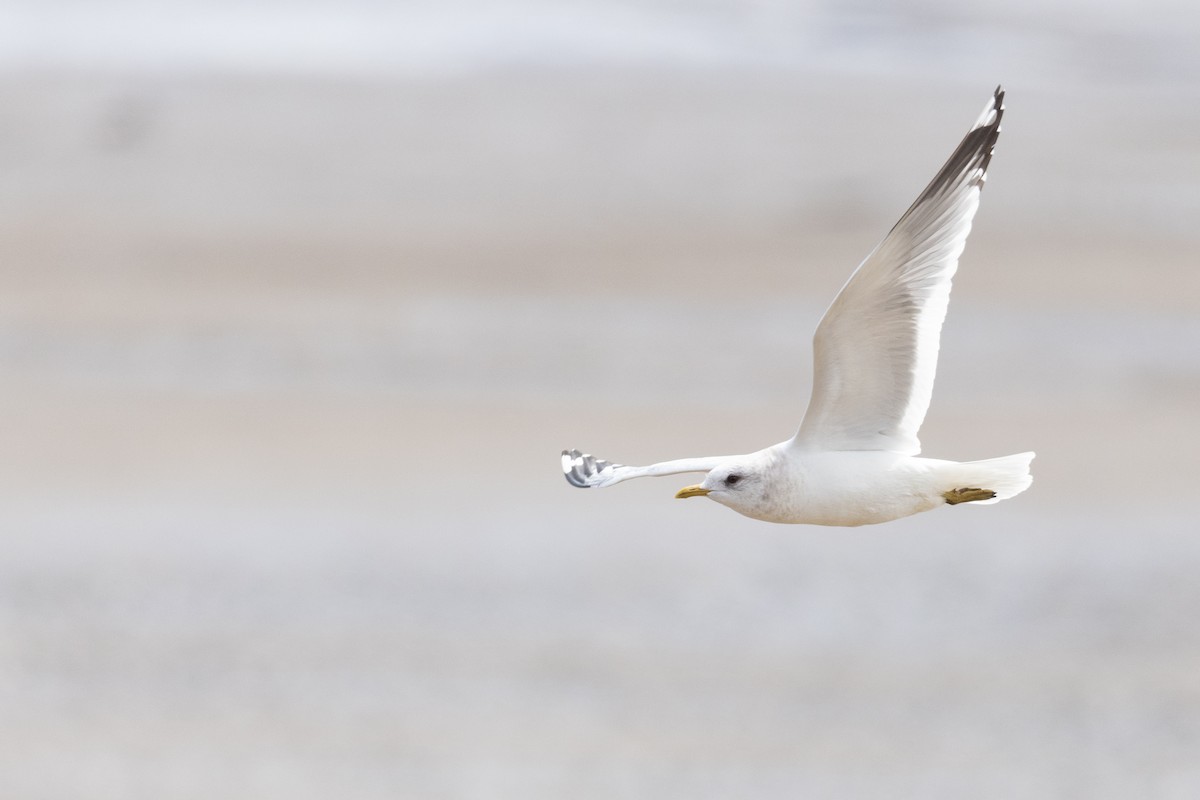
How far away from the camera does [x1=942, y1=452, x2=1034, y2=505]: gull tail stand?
5344mm

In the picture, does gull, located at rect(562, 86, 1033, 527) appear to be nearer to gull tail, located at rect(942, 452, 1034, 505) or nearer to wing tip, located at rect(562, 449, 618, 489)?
gull tail, located at rect(942, 452, 1034, 505)

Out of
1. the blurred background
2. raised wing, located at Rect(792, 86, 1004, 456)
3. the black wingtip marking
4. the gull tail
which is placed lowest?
the gull tail

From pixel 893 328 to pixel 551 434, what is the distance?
39.4 ft

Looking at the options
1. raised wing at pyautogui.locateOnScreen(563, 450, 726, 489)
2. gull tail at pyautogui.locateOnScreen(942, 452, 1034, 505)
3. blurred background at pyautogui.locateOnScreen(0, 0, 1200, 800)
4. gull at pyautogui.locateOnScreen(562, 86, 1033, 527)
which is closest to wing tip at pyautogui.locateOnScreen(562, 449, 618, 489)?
raised wing at pyautogui.locateOnScreen(563, 450, 726, 489)

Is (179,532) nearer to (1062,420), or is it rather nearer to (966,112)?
(1062,420)

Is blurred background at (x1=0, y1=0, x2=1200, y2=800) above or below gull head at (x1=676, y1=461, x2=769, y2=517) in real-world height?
above

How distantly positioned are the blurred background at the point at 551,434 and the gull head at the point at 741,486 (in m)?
5.88

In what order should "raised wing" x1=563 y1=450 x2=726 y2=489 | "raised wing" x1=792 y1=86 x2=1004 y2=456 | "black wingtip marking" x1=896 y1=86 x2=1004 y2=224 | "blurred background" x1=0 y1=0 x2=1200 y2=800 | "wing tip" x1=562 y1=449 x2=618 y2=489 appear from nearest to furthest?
"black wingtip marking" x1=896 y1=86 x2=1004 y2=224 → "raised wing" x1=792 y1=86 x2=1004 y2=456 → "raised wing" x1=563 y1=450 x2=726 y2=489 → "wing tip" x1=562 y1=449 x2=618 y2=489 → "blurred background" x1=0 y1=0 x2=1200 y2=800

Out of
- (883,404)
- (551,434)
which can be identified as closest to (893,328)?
(883,404)

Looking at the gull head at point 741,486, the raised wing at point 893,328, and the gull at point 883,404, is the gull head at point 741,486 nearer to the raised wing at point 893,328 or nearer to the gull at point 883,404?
the gull at point 883,404

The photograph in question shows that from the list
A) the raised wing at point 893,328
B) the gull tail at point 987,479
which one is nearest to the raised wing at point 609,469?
the raised wing at point 893,328

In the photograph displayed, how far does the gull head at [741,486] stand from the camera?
17.3 feet

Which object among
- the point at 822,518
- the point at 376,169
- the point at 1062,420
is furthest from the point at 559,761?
the point at 376,169

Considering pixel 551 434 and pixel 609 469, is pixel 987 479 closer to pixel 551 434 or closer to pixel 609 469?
pixel 609 469
